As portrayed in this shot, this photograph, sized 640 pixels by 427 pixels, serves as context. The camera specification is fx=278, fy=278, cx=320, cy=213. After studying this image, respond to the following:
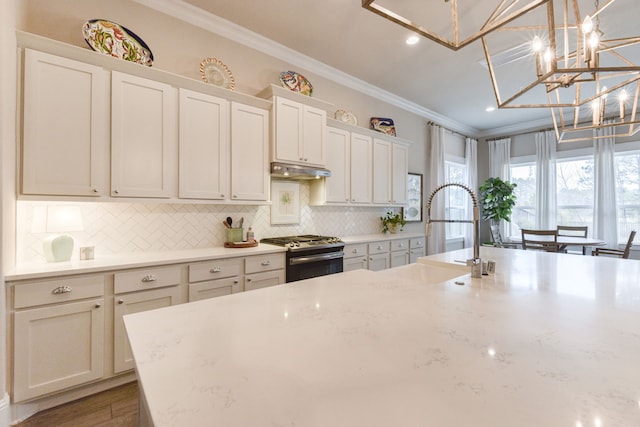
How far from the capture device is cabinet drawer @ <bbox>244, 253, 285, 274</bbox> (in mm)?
2514

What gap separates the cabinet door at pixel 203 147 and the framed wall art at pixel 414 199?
3.25 meters

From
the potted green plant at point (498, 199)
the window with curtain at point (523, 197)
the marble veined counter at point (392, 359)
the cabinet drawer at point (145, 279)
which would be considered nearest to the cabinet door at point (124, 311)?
the cabinet drawer at point (145, 279)

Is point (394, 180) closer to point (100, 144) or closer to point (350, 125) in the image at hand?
point (350, 125)

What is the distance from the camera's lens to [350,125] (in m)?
3.71

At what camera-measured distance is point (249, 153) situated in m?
2.78

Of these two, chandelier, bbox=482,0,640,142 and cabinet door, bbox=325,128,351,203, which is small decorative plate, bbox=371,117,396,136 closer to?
cabinet door, bbox=325,128,351,203

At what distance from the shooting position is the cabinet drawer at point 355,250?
3.38m

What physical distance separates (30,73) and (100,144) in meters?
0.53

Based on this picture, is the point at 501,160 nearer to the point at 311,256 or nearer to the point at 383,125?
the point at 383,125

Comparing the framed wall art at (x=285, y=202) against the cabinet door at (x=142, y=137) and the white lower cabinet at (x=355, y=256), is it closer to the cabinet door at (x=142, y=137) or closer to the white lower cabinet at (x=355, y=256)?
the white lower cabinet at (x=355, y=256)

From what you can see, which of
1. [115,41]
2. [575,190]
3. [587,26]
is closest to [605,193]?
[575,190]

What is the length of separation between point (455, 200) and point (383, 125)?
267 centimetres

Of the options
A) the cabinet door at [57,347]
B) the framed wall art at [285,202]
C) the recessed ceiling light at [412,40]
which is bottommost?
the cabinet door at [57,347]

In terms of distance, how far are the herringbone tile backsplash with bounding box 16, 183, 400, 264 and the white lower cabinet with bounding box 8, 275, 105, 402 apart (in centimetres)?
48
